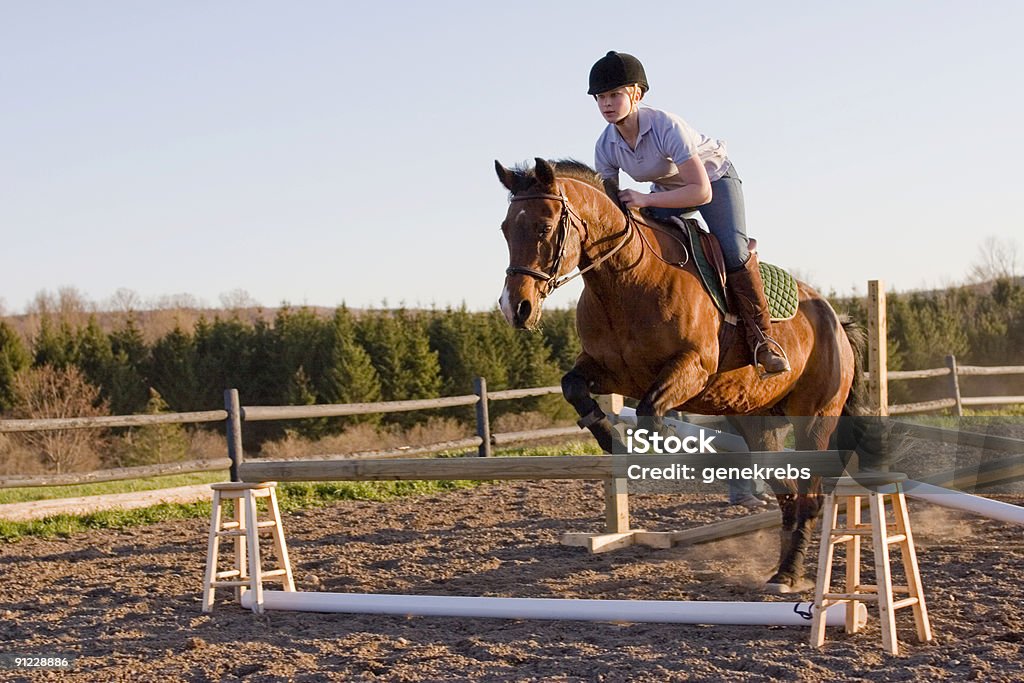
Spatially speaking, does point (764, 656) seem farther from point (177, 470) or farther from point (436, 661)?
point (177, 470)

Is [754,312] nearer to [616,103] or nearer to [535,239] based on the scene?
[616,103]

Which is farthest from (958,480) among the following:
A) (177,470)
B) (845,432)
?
(177,470)

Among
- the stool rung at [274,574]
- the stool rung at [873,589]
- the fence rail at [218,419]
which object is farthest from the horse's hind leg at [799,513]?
the fence rail at [218,419]

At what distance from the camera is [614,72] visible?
407 cm

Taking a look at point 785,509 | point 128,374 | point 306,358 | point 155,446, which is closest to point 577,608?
point 785,509

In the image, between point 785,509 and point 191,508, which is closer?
point 785,509

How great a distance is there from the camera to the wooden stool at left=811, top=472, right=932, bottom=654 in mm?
3717

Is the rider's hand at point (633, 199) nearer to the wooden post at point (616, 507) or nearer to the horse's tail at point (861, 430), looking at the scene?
the horse's tail at point (861, 430)

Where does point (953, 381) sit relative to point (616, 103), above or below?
below

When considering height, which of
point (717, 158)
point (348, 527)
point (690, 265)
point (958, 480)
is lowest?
point (348, 527)

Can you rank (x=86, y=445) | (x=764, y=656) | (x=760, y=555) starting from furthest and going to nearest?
(x=86, y=445) < (x=760, y=555) < (x=764, y=656)

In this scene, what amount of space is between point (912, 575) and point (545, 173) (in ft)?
6.82

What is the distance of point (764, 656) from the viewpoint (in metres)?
3.54

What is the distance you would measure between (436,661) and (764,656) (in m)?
1.16
